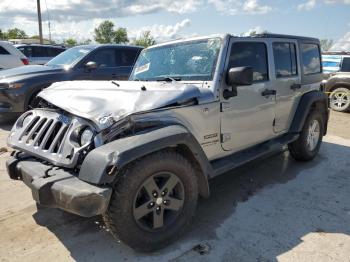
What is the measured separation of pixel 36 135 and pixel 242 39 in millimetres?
2449

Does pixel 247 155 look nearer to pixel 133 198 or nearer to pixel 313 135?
pixel 133 198

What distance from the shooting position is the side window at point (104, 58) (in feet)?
27.1

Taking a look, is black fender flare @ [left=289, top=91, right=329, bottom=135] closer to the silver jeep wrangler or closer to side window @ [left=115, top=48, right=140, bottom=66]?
the silver jeep wrangler

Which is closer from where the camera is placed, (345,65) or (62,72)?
(62,72)

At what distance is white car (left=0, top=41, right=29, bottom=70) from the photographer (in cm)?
→ 1091

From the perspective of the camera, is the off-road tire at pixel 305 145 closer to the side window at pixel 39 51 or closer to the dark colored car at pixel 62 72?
the dark colored car at pixel 62 72

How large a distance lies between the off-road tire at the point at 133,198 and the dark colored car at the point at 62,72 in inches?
164

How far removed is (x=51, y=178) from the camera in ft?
9.22

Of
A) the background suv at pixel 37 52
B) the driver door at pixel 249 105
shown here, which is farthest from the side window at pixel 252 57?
the background suv at pixel 37 52

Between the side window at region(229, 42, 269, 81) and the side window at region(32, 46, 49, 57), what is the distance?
12279 mm

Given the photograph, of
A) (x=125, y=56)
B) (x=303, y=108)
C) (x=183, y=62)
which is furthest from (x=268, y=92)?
(x=125, y=56)

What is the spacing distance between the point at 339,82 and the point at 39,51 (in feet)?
36.7

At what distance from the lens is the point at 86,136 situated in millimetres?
2973

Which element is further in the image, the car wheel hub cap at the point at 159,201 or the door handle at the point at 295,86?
the door handle at the point at 295,86
